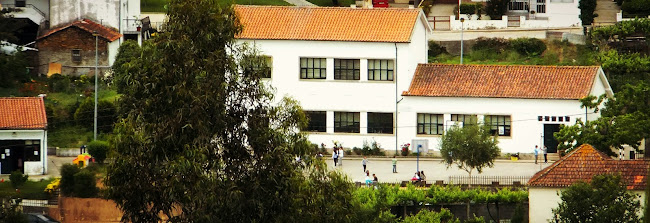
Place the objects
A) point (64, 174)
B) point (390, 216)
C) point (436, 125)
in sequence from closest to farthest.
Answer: point (390, 216) < point (64, 174) < point (436, 125)

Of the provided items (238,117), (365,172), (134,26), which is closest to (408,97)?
(365,172)

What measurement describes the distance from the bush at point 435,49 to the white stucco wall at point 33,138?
25.2 metres

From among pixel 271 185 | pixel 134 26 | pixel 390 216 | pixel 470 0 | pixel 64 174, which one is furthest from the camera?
pixel 470 0

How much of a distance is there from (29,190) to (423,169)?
15.5m

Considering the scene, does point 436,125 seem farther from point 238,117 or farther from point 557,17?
point 238,117

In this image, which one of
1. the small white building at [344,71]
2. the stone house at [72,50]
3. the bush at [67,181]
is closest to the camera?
the bush at [67,181]

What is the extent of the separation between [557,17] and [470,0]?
4737 millimetres

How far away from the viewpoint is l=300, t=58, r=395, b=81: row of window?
70562mm

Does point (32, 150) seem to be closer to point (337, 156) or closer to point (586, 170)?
point (337, 156)

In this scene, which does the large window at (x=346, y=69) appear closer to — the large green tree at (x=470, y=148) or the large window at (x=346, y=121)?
the large window at (x=346, y=121)

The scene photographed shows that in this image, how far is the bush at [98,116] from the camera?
223ft

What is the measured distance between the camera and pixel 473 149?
201 ft

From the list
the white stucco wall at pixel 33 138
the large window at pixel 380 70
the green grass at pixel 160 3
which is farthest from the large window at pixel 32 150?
the green grass at pixel 160 3

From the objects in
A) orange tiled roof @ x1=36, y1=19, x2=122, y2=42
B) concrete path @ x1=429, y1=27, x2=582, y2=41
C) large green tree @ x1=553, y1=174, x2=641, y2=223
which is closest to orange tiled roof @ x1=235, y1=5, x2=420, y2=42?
orange tiled roof @ x1=36, y1=19, x2=122, y2=42
